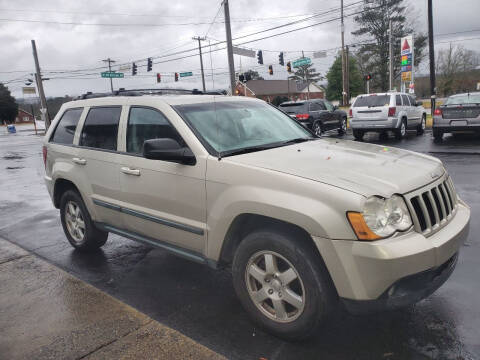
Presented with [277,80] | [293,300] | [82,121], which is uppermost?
[277,80]

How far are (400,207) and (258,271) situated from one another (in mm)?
1064

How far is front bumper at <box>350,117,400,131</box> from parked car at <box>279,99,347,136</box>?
2.09 meters

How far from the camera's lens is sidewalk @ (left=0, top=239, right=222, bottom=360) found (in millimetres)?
2934

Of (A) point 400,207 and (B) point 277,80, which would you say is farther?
(B) point 277,80

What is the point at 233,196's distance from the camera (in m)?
3.02

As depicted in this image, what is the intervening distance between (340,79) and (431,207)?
232 feet

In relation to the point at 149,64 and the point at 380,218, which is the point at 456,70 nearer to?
the point at 149,64

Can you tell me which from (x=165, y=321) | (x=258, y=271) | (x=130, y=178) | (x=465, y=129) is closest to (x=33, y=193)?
(x=130, y=178)

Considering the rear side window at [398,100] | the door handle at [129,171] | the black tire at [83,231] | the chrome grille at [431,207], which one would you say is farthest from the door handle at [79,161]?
the rear side window at [398,100]

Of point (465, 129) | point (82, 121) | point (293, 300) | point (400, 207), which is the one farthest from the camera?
point (465, 129)

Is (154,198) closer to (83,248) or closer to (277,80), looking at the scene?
(83,248)

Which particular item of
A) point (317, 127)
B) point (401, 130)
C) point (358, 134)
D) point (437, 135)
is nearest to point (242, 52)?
point (317, 127)

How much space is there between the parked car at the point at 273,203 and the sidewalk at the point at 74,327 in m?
0.62

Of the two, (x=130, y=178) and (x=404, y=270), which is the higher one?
(x=130, y=178)
